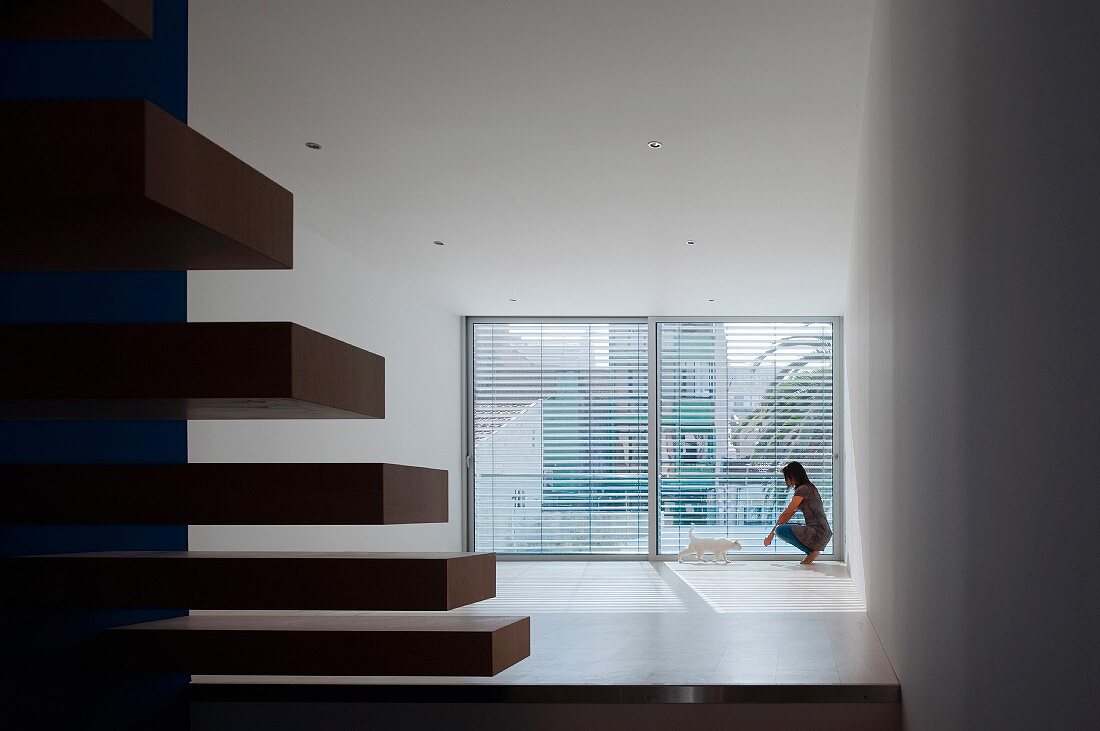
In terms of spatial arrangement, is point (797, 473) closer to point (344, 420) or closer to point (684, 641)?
point (344, 420)

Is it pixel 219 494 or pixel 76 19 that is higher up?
pixel 76 19

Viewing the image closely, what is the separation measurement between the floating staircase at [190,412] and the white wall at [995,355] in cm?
97

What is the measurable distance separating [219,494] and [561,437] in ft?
23.6

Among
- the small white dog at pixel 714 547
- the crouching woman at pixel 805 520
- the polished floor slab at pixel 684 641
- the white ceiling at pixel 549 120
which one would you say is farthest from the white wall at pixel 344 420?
the crouching woman at pixel 805 520

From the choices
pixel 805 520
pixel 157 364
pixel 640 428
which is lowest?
pixel 805 520

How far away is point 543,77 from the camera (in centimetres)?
362

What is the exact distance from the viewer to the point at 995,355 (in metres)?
1.61

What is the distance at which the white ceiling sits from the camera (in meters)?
3.22

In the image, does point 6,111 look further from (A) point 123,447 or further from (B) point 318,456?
(B) point 318,456

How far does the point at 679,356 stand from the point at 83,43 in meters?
7.09

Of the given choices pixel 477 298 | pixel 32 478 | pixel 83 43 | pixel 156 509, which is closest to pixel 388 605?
pixel 156 509

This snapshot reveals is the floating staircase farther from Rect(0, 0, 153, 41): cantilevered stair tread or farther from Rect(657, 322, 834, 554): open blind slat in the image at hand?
Rect(657, 322, 834, 554): open blind slat

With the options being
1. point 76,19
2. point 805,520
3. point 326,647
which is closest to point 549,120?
point 326,647

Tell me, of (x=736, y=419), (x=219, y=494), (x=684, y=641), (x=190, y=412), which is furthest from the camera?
(x=736, y=419)
